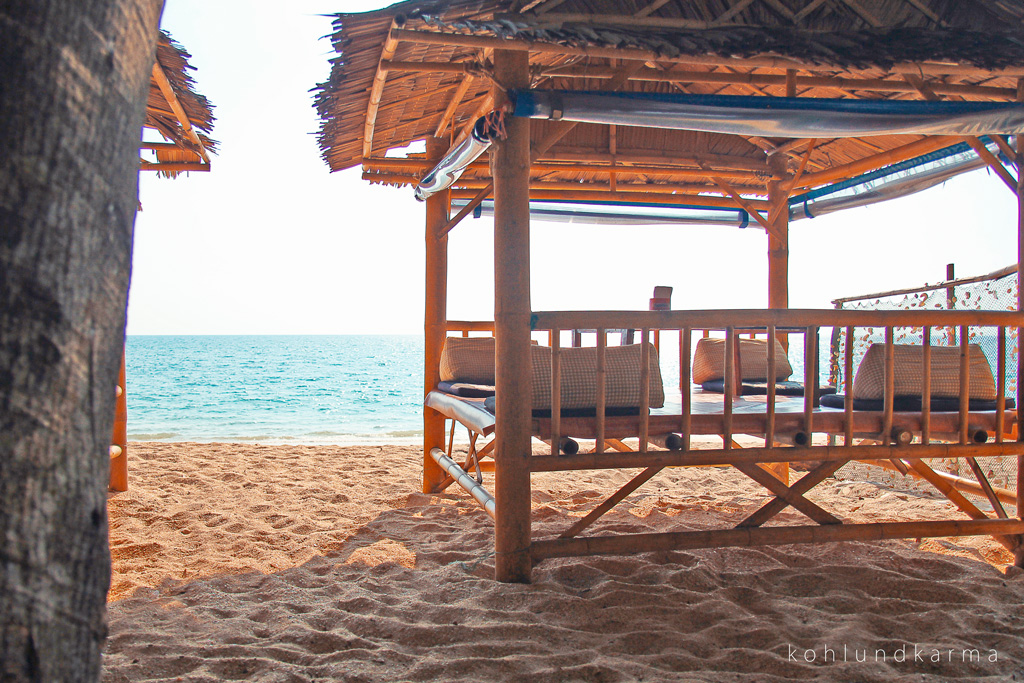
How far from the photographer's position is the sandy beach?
253 centimetres

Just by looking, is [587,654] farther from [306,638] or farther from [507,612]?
[306,638]

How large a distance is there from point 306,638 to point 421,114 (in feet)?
13.1

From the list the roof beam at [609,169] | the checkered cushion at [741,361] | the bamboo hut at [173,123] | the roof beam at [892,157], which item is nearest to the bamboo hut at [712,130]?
Result: the roof beam at [892,157]

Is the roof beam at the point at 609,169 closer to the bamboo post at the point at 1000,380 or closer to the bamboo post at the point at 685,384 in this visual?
the bamboo post at the point at 685,384

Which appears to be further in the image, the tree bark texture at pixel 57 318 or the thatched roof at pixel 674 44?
the thatched roof at pixel 674 44

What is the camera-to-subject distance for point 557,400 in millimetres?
3434

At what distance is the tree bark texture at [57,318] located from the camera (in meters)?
0.87

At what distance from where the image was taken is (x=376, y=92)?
426 cm

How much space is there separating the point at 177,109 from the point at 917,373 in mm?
4982

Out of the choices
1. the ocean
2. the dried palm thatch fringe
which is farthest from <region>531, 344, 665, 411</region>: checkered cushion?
the ocean

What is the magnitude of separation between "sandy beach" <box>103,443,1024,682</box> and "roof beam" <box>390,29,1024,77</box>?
2.65m

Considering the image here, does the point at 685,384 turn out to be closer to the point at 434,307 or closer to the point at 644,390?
the point at 644,390

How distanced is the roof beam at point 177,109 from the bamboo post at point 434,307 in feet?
6.09

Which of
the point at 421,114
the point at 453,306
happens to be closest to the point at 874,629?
the point at 421,114
